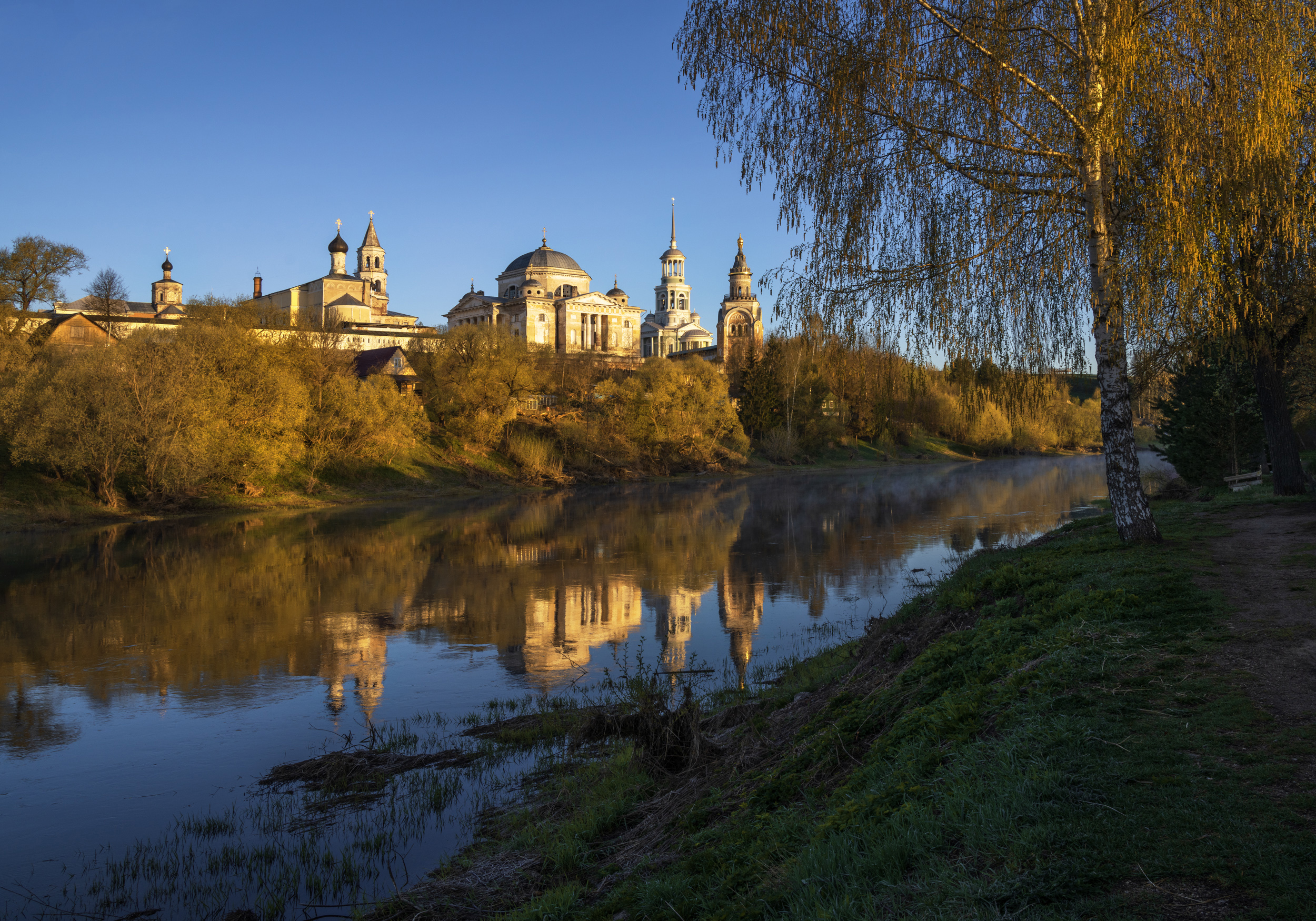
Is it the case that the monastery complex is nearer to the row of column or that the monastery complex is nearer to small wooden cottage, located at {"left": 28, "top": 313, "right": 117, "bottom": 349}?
the row of column

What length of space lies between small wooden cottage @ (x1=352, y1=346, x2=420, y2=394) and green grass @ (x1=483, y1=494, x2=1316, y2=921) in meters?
51.4

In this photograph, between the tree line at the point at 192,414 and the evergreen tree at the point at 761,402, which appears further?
the evergreen tree at the point at 761,402

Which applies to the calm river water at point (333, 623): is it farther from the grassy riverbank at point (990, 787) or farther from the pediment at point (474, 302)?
the pediment at point (474, 302)

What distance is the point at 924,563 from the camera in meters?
20.8

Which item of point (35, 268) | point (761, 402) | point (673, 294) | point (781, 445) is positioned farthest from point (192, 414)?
point (673, 294)

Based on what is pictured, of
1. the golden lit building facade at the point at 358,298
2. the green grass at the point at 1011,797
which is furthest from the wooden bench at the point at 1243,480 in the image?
the golden lit building facade at the point at 358,298

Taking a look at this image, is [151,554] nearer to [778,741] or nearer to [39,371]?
[39,371]

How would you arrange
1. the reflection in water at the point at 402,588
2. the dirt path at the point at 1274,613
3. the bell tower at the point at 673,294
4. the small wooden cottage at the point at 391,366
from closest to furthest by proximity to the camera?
the dirt path at the point at 1274,613, the reflection in water at the point at 402,588, the small wooden cottage at the point at 391,366, the bell tower at the point at 673,294

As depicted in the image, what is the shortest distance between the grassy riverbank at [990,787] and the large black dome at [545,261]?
387 ft

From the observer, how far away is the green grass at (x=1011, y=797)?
3473 mm

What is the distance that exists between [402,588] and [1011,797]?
17.6 m

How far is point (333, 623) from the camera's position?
16.1 metres

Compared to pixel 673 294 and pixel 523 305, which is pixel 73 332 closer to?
pixel 523 305

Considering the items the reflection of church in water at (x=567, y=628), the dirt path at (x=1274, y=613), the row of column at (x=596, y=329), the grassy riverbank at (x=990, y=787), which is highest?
the row of column at (x=596, y=329)
